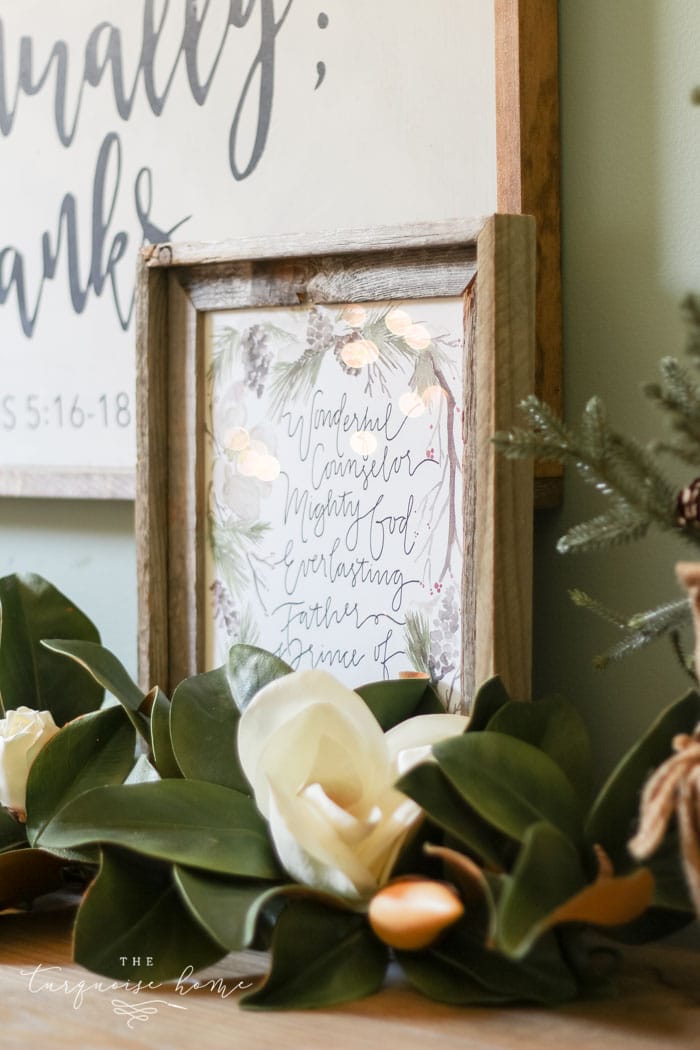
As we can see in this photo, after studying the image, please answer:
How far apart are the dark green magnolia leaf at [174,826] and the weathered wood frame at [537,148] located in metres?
0.23

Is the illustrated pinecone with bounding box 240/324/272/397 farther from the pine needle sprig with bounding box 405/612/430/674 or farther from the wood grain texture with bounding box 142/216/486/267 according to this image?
the pine needle sprig with bounding box 405/612/430/674

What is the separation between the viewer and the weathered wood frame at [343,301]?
1.79 feet

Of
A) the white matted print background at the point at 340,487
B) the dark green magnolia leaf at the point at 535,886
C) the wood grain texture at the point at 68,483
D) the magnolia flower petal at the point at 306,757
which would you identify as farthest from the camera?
the wood grain texture at the point at 68,483

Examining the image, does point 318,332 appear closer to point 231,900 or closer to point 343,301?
point 343,301

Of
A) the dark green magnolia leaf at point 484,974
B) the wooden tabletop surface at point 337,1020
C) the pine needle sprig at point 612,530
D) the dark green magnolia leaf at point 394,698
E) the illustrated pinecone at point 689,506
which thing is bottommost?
the wooden tabletop surface at point 337,1020

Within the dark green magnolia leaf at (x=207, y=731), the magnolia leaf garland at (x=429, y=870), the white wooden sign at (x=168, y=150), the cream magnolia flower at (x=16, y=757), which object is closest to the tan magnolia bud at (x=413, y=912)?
the magnolia leaf garland at (x=429, y=870)

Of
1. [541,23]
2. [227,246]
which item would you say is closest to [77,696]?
[227,246]

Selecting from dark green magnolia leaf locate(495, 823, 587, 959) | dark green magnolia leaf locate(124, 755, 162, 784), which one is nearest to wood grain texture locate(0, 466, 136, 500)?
dark green magnolia leaf locate(124, 755, 162, 784)

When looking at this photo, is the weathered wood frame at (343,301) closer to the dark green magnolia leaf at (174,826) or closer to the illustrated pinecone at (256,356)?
the illustrated pinecone at (256,356)

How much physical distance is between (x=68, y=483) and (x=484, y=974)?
0.49 meters

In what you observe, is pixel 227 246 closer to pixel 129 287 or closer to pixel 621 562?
pixel 129 287

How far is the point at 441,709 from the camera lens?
57 centimetres

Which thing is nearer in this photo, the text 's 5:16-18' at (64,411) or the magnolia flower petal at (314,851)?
the magnolia flower petal at (314,851)

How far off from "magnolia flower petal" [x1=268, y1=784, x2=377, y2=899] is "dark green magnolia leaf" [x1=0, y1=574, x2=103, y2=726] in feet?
0.75
